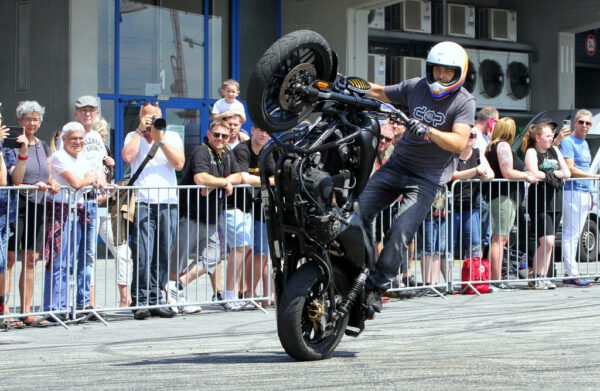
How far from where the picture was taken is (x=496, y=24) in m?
22.3

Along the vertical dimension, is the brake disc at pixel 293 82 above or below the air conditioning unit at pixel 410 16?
below

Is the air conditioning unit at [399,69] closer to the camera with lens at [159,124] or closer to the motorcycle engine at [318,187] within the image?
the camera with lens at [159,124]

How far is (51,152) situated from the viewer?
1023cm

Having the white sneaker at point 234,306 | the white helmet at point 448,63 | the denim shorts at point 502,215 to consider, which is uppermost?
the white helmet at point 448,63

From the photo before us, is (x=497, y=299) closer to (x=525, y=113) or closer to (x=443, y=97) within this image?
(x=443, y=97)

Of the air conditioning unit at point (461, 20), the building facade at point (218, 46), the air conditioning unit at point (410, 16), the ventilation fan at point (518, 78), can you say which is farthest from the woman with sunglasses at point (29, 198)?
the ventilation fan at point (518, 78)

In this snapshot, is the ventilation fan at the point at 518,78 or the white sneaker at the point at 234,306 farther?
the ventilation fan at the point at 518,78

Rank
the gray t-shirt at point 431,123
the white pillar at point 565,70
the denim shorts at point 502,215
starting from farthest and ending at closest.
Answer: the white pillar at point 565,70
the denim shorts at point 502,215
the gray t-shirt at point 431,123

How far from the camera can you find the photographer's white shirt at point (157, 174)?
9.71 metres

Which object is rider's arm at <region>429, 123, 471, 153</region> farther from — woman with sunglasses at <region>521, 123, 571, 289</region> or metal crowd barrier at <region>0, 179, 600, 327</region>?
woman with sunglasses at <region>521, 123, 571, 289</region>

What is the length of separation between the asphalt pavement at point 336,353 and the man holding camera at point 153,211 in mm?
333

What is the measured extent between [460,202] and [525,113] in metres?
12.1

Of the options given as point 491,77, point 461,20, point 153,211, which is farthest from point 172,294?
point 491,77

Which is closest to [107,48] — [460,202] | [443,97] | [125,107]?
[125,107]
